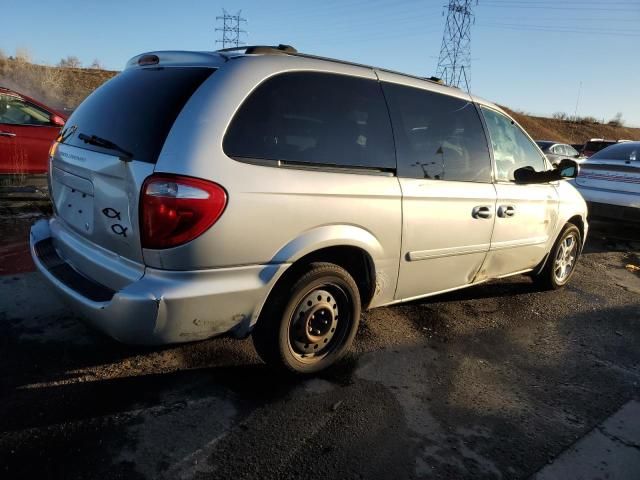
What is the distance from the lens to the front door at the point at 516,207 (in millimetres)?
4191

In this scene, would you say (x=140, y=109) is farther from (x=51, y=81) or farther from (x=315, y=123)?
(x=51, y=81)

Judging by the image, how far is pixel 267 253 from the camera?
2.68m

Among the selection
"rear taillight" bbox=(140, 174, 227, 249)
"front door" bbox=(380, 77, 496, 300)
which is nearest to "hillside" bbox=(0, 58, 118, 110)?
"front door" bbox=(380, 77, 496, 300)

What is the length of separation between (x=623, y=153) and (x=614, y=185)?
1.01 m

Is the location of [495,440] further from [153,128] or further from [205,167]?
[153,128]

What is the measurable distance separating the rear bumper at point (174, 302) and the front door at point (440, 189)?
1.14m

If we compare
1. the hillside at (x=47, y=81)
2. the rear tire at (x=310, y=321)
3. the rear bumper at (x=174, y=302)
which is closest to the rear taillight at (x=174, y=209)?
the rear bumper at (x=174, y=302)

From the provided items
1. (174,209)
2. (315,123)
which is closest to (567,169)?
(315,123)

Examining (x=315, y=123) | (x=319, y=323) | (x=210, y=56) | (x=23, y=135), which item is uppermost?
(x=210, y=56)

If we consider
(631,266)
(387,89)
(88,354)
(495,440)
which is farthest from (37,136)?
(631,266)

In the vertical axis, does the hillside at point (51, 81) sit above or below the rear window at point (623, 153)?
above

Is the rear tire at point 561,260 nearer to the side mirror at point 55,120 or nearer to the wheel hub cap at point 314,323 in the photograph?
the wheel hub cap at point 314,323

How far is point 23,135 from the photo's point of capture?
7293 millimetres

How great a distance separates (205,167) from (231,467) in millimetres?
1409
